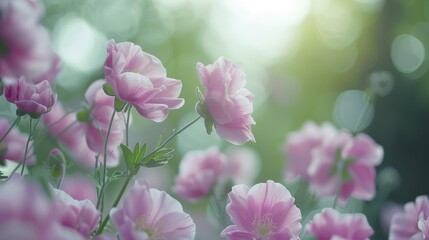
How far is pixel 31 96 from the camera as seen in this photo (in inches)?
44.6

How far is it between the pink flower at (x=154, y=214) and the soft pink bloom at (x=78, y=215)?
41 millimetres

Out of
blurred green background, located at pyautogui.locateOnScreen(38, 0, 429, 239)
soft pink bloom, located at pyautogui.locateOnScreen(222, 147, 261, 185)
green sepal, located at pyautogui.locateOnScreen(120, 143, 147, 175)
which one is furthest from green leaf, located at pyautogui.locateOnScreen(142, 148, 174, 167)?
blurred green background, located at pyautogui.locateOnScreen(38, 0, 429, 239)

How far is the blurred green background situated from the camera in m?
6.60

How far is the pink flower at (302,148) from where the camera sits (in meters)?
2.10

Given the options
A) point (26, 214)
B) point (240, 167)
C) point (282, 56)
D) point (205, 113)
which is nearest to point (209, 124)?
point (205, 113)

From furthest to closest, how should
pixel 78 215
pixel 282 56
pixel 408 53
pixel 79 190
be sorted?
pixel 282 56
pixel 408 53
pixel 79 190
pixel 78 215

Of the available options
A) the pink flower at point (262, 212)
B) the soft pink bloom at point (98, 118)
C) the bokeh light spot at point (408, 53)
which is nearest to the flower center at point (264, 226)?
the pink flower at point (262, 212)

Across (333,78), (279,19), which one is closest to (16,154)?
(333,78)

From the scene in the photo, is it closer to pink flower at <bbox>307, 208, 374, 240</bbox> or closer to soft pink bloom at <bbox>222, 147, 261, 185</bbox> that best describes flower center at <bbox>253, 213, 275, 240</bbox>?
pink flower at <bbox>307, 208, 374, 240</bbox>

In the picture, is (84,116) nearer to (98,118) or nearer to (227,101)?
(98,118)

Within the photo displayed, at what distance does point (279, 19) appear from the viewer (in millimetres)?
13672

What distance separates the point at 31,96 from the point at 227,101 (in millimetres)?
346

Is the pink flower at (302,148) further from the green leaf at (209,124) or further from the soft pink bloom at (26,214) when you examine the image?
the soft pink bloom at (26,214)

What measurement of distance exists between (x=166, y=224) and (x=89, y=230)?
195mm
